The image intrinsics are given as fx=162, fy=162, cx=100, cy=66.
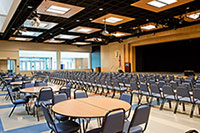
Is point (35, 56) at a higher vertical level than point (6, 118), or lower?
higher

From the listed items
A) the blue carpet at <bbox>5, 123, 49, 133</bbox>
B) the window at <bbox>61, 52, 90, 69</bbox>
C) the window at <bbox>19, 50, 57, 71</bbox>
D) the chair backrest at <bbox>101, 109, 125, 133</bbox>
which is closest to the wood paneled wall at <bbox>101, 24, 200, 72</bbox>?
the window at <bbox>61, 52, 90, 69</bbox>

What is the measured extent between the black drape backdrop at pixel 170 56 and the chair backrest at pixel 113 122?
17523mm

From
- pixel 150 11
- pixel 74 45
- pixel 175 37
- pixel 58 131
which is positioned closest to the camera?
pixel 58 131

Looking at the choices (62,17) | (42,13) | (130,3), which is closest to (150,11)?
(130,3)

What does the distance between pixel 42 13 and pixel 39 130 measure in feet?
24.2

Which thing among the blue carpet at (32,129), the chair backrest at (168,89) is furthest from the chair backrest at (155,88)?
the blue carpet at (32,129)

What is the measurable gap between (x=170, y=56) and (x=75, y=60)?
45.5 feet

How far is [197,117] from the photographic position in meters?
4.77

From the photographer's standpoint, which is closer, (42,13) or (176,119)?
(176,119)

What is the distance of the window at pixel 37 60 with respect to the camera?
2171 centimetres

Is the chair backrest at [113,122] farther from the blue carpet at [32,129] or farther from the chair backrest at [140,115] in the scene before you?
the blue carpet at [32,129]

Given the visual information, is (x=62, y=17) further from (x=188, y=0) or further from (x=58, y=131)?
(x=58, y=131)

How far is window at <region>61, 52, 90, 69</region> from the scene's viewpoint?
977 inches

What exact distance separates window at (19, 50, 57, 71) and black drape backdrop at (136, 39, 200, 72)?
12083 mm
